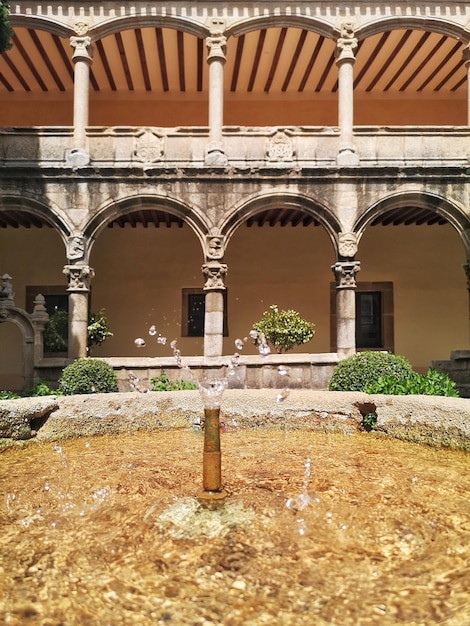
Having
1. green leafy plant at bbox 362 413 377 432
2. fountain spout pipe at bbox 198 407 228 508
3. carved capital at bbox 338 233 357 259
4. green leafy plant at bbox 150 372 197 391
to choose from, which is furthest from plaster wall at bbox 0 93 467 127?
fountain spout pipe at bbox 198 407 228 508

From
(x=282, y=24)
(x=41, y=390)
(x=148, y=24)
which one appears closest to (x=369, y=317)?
(x=282, y=24)

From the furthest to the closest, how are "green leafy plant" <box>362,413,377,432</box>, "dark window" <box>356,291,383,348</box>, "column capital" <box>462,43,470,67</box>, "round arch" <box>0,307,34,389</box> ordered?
"dark window" <box>356,291,383,348</box>
"column capital" <box>462,43,470,67</box>
"round arch" <box>0,307,34,389</box>
"green leafy plant" <box>362,413,377,432</box>

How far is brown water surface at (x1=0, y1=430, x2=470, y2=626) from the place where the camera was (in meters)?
1.91

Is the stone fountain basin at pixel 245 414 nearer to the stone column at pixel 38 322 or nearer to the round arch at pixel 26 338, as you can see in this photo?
the stone column at pixel 38 322

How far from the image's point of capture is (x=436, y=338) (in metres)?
12.9

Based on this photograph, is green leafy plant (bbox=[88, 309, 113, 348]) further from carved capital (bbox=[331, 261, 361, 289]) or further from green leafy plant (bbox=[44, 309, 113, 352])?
carved capital (bbox=[331, 261, 361, 289])

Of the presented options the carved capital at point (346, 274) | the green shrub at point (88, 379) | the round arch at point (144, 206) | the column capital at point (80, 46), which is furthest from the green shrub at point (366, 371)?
the column capital at point (80, 46)

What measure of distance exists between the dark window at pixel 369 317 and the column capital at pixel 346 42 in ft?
19.0

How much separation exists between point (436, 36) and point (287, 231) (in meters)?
5.53

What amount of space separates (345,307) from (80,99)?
6.94m

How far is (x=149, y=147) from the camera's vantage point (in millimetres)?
9906

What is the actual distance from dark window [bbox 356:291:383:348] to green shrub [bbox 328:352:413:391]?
18.5 feet

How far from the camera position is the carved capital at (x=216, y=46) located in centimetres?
999

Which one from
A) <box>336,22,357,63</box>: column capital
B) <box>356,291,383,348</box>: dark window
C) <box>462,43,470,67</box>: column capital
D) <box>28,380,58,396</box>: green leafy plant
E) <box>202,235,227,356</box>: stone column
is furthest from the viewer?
<box>356,291,383,348</box>: dark window
